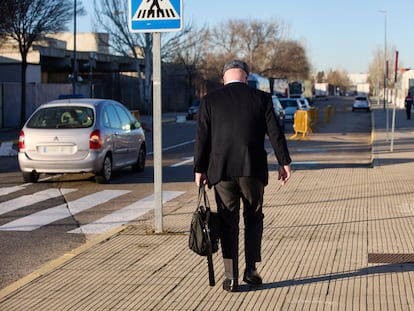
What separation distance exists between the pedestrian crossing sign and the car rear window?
228 inches

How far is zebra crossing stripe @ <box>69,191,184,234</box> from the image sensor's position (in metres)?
9.75

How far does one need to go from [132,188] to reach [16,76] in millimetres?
34780

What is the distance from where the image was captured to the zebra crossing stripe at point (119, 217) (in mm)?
9750

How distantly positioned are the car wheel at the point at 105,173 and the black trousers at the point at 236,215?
8.30 meters

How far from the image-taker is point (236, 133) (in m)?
5.98

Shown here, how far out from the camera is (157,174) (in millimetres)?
8695

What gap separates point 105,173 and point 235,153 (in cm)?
857

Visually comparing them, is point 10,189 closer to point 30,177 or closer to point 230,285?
point 30,177

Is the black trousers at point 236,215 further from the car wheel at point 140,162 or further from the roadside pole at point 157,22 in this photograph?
the car wheel at point 140,162

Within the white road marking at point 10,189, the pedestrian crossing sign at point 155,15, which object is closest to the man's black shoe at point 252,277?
the pedestrian crossing sign at point 155,15

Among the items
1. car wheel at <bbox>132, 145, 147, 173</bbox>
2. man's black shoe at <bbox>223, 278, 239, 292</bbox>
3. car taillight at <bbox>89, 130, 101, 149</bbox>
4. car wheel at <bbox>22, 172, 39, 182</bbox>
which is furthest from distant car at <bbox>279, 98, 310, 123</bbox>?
man's black shoe at <bbox>223, 278, 239, 292</bbox>

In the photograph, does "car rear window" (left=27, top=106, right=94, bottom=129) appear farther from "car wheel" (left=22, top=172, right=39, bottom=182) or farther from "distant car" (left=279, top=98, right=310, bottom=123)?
"distant car" (left=279, top=98, right=310, bottom=123)

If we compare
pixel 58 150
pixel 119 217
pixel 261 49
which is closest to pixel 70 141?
pixel 58 150

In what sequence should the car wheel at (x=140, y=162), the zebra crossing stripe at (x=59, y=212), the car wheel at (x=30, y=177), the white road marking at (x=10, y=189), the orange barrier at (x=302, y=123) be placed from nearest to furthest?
the zebra crossing stripe at (x=59, y=212)
the white road marking at (x=10, y=189)
the car wheel at (x=30, y=177)
the car wheel at (x=140, y=162)
the orange barrier at (x=302, y=123)
